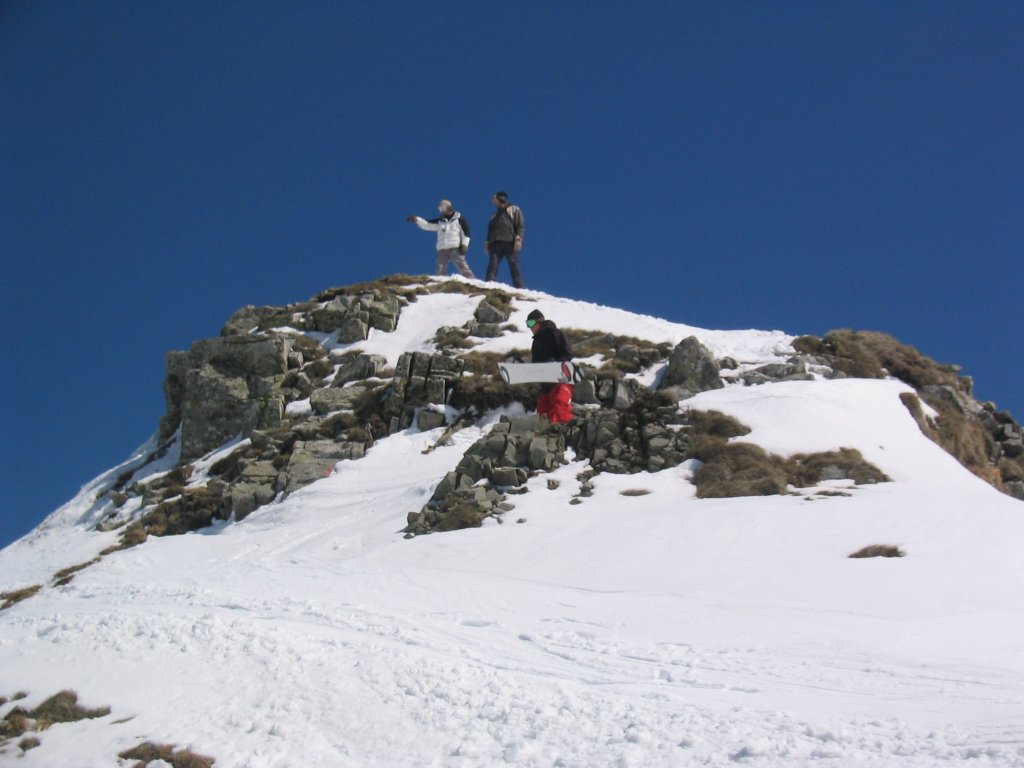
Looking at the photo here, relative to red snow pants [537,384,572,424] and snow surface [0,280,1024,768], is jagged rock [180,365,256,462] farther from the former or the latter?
red snow pants [537,384,572,424]

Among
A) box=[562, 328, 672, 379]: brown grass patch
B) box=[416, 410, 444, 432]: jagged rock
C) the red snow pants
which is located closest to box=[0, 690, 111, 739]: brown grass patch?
the red snow pants

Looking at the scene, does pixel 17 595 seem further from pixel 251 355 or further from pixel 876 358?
pixel 876 358

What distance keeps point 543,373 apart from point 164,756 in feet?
40.9

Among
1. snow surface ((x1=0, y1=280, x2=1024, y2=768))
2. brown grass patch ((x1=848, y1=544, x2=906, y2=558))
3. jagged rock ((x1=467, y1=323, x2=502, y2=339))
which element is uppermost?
jagged rock ((x1=467, y1=323, x2=502, y2=339))

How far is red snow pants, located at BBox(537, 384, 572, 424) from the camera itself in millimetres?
18938

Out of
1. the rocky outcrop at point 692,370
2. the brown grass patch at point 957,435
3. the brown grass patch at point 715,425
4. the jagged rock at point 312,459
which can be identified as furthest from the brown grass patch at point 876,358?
the jagged rock at point 312,459

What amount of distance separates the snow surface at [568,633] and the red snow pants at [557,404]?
1794 millimetres

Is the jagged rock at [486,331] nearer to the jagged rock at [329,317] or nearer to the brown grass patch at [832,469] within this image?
the jagged rock at [329,317]

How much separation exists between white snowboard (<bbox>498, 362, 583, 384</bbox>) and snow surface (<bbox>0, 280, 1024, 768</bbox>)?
2398mm

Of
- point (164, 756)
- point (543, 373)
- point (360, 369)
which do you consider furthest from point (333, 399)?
point (164, 756)

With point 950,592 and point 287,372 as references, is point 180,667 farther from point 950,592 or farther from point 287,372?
point 287,372

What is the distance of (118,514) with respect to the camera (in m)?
20.5

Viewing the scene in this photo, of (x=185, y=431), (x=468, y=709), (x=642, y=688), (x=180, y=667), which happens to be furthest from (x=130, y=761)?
(x=185, y=431)

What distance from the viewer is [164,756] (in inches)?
308
